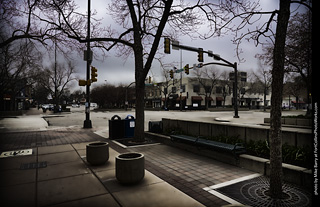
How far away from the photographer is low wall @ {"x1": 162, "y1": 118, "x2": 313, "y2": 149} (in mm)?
5438

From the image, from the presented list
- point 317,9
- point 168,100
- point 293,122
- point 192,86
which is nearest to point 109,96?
point 168,100

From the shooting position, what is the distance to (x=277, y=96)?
3789mm

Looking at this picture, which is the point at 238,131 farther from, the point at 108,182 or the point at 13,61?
the point at 13,61

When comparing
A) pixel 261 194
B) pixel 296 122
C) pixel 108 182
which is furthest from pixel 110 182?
pixel 296 122

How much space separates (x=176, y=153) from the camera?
7438 millimetres

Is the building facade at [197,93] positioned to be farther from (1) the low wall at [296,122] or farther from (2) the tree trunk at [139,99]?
(2) the tree trunk at [139,99]

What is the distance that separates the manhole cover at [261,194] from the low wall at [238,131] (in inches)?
52.4

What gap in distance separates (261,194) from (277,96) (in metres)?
1.97

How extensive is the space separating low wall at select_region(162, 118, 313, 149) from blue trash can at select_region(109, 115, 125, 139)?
2295 millimetres

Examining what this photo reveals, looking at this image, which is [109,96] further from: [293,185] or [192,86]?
[293,185]

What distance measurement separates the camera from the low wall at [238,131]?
5438 mm

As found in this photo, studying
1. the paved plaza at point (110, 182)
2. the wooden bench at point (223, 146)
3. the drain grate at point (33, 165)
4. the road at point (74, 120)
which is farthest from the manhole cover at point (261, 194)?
the road at point (74, 120)

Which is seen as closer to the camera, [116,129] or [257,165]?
[257,165]

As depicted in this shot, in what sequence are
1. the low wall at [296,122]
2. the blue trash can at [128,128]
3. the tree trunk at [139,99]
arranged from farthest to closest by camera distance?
the low wall at [296,122]
the blue trash can at [128,128]
the tree trunk at [139,99]
